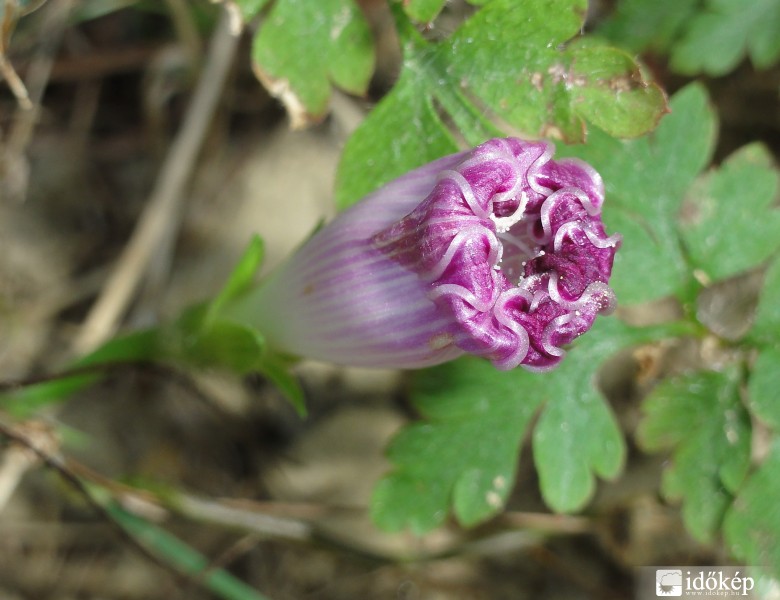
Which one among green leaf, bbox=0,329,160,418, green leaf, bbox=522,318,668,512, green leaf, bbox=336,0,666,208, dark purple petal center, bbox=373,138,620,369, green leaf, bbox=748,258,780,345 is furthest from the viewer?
green leaf, bbox=0,329,160,418

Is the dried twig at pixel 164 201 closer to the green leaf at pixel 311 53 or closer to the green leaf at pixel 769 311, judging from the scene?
the green leaf at pixel 311 53

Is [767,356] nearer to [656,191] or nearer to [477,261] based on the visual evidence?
[656,191]

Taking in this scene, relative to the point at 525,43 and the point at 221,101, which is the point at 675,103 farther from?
the point at 221,101

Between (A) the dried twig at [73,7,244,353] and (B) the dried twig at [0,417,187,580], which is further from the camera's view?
(A) the dried twig at [73,7,244,353]

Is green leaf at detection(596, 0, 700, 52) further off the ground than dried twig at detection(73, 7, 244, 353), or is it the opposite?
green leaf at detection(596, 0, 700, 52)

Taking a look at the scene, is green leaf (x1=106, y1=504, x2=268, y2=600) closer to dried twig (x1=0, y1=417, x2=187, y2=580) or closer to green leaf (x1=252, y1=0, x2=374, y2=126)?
dried twig (x1=0, y1=417, x2=187, y2=580)

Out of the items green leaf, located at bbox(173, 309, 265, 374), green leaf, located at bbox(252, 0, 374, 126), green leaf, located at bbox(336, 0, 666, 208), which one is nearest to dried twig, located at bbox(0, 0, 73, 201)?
green leaf, located at bbox(173, 309, 265, 374)

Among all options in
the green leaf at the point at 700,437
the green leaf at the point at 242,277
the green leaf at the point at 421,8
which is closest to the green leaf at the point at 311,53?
the green leaf at the point at 421,8

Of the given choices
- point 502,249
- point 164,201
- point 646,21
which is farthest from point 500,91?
point 164,201
